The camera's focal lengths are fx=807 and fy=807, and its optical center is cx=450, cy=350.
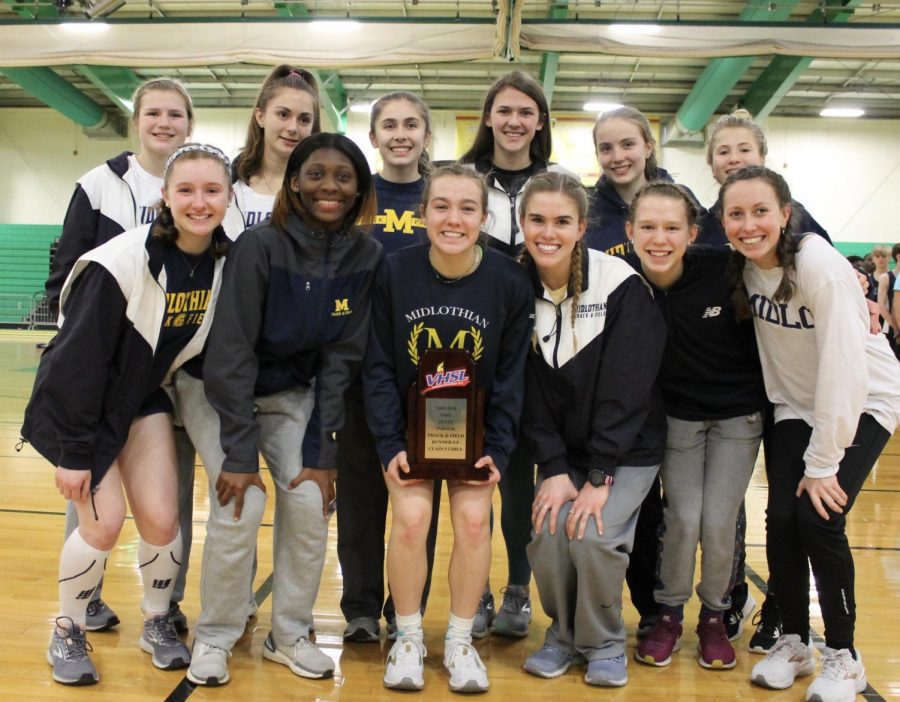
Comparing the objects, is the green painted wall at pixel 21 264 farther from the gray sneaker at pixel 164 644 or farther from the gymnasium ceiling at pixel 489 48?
the gray sneaker at pixel 164 644

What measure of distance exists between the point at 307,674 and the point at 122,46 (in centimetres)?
905

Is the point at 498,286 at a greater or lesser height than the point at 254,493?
greater

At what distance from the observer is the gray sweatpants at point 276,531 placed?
88.2 inches

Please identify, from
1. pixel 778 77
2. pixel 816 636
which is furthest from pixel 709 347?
pixel 778 77

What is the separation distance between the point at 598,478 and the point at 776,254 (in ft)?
2.74

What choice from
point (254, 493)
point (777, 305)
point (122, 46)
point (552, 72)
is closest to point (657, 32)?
point (552, 72)

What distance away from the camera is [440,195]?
2.32 meters

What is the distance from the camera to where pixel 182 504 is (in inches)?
101

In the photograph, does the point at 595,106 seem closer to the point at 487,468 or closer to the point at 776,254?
the point at 776,254

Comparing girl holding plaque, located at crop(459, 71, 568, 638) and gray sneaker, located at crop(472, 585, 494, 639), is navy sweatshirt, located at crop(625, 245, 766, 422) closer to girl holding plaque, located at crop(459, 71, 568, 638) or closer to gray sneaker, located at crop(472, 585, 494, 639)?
girl holding plaque, located at crop(459, 71, 568, 638)

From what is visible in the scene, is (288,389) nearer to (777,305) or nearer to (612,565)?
(612,565)

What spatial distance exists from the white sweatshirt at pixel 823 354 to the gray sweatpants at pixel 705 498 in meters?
0.17

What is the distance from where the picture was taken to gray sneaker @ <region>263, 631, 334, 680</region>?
7.38ft

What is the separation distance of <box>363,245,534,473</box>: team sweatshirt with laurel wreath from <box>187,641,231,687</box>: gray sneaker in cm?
70
